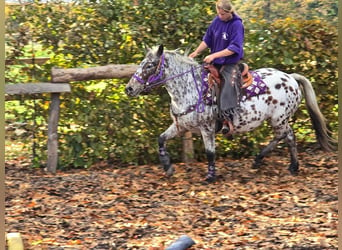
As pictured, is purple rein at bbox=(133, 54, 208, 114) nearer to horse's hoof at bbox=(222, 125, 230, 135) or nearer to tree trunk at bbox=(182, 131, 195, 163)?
horse's hoof at bbox=(222, 125, 230, 135)

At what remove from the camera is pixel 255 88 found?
778 centimetres

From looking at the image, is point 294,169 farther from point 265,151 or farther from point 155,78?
point 155,78

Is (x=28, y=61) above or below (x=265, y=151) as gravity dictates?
above

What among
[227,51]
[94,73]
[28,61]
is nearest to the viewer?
[227,51]

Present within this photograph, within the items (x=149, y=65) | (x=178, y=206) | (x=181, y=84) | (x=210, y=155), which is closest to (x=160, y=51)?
(x=149, y=65)

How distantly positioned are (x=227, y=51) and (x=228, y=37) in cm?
20

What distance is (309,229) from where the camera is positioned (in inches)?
233

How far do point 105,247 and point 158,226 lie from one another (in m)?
0.76

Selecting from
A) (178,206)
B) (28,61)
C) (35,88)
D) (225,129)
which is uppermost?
(28,61)

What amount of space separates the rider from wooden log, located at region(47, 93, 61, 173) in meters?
1.96

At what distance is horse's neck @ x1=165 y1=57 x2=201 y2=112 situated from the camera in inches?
301

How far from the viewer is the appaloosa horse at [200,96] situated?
7598mm

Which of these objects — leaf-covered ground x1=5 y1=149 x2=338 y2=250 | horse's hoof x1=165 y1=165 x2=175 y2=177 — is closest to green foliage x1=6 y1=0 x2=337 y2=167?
leaf-covered ground x1=5 y1=149 x2=338 y2=250

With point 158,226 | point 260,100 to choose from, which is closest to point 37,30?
point 260,100
